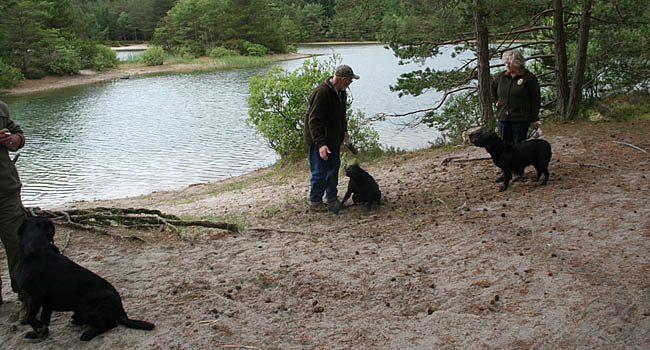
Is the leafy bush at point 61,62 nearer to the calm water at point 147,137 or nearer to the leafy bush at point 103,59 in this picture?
the leafy bush at point 103,59

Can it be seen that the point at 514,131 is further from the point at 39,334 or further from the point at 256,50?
the point at 256,50

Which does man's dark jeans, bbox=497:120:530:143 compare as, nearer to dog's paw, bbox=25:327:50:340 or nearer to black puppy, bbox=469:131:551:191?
black puppy, bbox=469:131:551:191

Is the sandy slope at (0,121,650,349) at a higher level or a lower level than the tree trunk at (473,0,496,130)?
lower

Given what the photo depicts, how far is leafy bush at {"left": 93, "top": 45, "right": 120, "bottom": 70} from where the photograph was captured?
53.5 meters

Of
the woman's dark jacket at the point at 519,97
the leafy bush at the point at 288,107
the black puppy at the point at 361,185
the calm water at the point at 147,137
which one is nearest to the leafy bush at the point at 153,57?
the calm water at the point at 147,137

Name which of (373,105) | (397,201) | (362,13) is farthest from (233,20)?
(397,201)

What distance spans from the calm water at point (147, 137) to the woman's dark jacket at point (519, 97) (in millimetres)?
9362

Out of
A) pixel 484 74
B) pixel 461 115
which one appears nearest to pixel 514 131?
pixel 484 74

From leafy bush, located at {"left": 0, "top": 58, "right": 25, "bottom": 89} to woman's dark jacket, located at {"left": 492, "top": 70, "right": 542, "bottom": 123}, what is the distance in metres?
45.0

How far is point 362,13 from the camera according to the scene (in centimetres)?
1134

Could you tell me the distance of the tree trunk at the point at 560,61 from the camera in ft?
38.2

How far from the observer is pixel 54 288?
3.48m

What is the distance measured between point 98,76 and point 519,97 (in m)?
51.8

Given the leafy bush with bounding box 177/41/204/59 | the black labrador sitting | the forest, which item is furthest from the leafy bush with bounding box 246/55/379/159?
the leafy bush with bounding box 177/41/204/59
